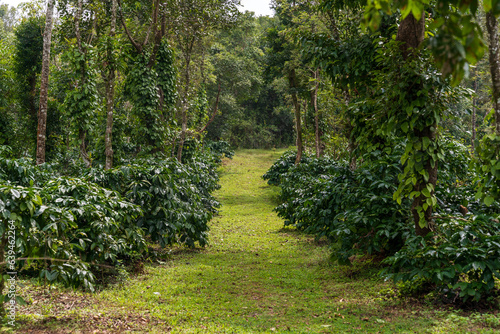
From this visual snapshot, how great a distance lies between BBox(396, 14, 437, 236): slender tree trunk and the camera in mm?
4543

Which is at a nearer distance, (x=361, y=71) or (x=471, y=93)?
(x=471, y=93)

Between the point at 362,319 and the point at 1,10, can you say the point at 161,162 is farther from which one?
the point at 1,10

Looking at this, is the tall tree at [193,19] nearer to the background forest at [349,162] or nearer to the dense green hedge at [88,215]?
the background forest at [349,162]

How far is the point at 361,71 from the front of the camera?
599cm

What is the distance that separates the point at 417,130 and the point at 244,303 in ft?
10.6

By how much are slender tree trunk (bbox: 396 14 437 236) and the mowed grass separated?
1.05 m

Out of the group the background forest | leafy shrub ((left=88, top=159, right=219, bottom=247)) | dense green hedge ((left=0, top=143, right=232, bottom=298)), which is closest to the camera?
dense green hedge ((left=0, top=143, right=232, bottom=298))

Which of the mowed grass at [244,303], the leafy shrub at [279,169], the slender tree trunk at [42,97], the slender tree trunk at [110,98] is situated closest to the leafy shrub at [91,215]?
the mowed grass at [244,303]

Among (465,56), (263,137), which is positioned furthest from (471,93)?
(263,137)

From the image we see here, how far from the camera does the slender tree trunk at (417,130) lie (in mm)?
4543

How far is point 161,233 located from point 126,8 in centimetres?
723

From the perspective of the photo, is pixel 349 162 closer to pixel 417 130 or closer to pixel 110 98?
pixel 417 130

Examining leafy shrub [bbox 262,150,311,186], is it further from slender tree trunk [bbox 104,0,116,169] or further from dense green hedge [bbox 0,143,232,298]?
slender tree trunk [bbox 104,0,116,169]

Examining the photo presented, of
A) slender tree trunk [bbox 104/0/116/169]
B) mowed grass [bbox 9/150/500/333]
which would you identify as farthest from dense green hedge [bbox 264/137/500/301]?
slender tree trunk [bbox 104/0/116/169]
